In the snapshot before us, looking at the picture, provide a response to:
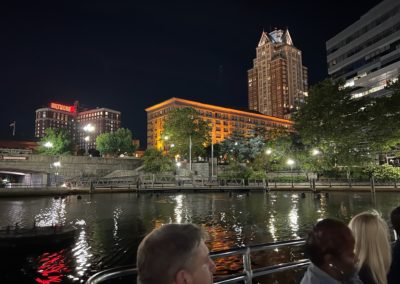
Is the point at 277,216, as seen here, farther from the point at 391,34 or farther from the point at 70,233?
the point at 391,34

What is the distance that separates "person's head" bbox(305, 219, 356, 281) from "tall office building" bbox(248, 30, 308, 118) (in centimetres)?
17007

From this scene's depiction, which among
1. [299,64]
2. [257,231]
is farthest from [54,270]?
[299,64]

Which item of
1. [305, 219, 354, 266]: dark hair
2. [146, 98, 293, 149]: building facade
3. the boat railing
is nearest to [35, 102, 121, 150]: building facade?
[146, 98, 293, 149]: building facade

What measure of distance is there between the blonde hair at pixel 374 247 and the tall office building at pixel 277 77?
169 metres

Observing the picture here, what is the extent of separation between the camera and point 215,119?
440 ft

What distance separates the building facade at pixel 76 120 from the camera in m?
173

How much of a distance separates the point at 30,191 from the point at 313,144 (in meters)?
47.1

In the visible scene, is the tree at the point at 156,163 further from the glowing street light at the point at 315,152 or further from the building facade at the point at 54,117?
the building facade at the point at 54,117

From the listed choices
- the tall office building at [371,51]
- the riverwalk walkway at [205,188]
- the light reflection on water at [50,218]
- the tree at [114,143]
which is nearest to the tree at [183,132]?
the riverwalk walkway at [205,188]

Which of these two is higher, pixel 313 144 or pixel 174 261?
pixel 313 144

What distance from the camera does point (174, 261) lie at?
5.63ft

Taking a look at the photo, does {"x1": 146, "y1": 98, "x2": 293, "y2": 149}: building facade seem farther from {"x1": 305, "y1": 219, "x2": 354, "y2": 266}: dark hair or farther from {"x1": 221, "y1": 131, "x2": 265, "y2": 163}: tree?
{"x1": 305, "y1": 219, "x2": 354, "y2": 266}: dark hair

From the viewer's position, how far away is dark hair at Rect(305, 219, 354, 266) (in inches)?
103

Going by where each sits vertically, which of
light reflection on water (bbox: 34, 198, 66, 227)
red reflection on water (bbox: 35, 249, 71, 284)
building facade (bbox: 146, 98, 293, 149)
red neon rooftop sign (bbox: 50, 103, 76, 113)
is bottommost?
red reflection on water (bbox: 35, 249, 71, 284)
